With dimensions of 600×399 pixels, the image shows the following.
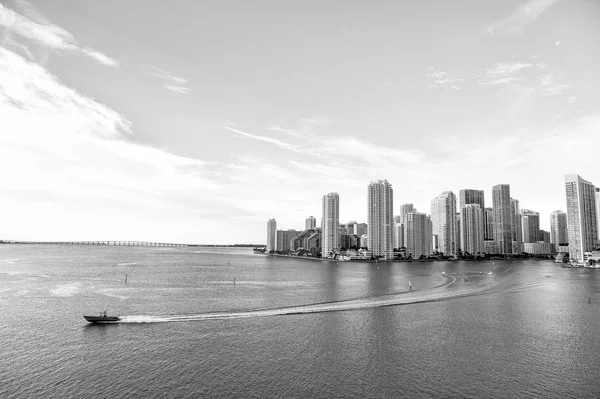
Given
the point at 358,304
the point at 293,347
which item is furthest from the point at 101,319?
the point at 358,304

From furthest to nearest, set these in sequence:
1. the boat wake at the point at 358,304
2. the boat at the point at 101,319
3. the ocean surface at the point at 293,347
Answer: the boat wake at the point at 358,304 → the boat at the point at 101,319 → the ocean surface at the point at 293,347

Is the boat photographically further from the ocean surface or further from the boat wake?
the boat wake

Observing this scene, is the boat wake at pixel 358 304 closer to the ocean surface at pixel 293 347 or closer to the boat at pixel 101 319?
the ocean surface at pixel 293 347

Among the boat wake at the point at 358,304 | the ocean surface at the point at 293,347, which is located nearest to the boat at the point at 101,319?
the ocean surface at the point at 293,347

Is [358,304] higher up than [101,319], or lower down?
lower down

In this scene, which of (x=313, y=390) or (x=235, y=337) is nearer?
(x=313, y=390)

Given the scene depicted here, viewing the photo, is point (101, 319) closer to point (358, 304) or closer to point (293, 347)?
point (293, 347)

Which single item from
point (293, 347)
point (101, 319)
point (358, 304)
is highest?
point (101, 319)

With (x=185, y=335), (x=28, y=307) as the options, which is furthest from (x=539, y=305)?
(x=28, y=307)

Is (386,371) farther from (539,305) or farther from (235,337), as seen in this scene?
(539,305)

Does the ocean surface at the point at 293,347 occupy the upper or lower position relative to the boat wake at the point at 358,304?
lower

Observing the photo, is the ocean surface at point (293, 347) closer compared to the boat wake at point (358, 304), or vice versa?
the ocean surface at point (293, 347)
